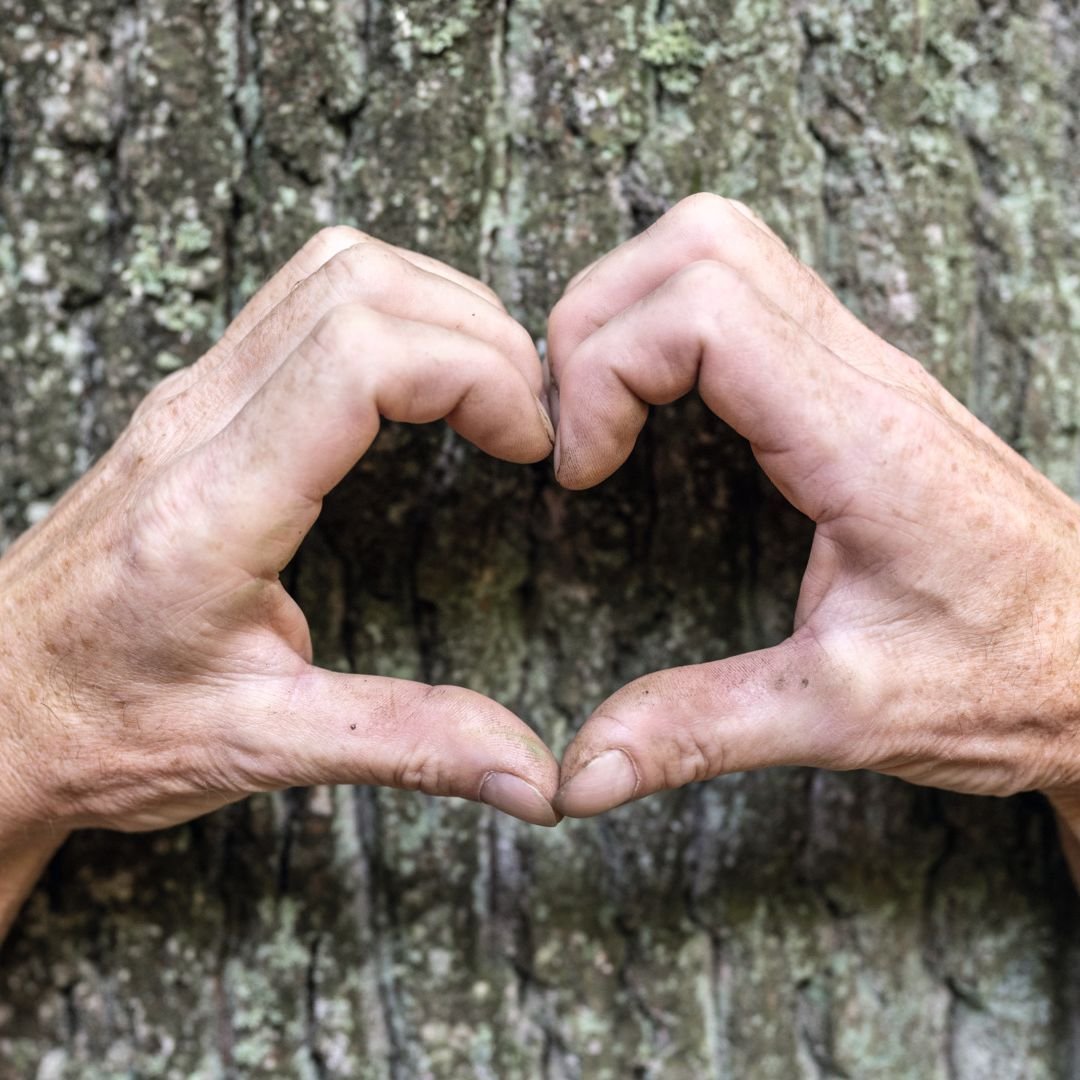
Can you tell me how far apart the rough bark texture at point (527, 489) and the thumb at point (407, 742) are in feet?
0.71

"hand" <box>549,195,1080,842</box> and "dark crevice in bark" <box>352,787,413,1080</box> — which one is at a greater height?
"hand" <box>549,195,1080,842</box>

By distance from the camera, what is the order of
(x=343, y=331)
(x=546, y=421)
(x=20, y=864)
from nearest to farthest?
(x=343, y=331) → (x=546, y=421) → (x=20, y=864)

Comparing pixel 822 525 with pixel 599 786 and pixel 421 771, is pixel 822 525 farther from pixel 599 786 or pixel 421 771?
pixel 421 771

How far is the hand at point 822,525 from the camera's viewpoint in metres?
0.85

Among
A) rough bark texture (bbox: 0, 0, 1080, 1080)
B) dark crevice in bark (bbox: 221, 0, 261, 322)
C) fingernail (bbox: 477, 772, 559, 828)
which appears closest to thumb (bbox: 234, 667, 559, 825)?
fingernail (bbox: 477, 772, 559, 828)

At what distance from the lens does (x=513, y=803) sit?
0.88m

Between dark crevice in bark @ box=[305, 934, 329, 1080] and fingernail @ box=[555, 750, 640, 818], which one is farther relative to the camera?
dark crevice in bark @ box=[305, 934, 329, 1080]

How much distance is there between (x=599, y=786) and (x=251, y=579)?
35 centimetres

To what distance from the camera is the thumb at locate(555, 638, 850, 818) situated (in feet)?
2.91

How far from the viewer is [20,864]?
3.54ft

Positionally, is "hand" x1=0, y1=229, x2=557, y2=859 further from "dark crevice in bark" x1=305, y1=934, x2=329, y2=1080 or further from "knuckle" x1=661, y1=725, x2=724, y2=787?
"dark crevice in bark" x1=305, y1=934, x2=329, y2=1080

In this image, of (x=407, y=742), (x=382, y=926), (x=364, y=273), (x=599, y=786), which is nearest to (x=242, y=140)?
(x=364, y=273)

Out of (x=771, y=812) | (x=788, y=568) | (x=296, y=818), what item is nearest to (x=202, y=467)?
(x=296, y=818)

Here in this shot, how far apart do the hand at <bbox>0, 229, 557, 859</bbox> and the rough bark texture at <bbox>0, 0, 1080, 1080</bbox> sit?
18 cm
